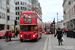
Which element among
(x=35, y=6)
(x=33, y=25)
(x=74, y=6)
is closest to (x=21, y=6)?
(x=35, y=6)

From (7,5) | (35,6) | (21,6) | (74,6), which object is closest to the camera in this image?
(74,6)

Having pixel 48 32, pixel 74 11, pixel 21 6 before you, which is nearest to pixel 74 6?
pixel 74 11

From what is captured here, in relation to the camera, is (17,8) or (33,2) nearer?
(17,8)

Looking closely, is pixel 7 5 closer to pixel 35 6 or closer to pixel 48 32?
pixel 48 32

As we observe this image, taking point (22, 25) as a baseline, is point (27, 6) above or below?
above

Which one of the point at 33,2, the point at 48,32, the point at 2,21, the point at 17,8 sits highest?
the point at 33,2

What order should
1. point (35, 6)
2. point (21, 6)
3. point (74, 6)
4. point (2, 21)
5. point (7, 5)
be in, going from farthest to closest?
point (35, 6)
point (21, 6)
point (7, 5)
point (2, 21)
point (74, 6)

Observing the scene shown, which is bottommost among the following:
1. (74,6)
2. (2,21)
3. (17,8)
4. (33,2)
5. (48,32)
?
(48,32)

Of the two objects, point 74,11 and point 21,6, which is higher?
point 21,6

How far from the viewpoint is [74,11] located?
141ft

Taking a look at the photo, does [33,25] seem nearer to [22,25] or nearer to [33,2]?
[22,25]

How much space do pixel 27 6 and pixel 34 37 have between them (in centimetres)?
7611

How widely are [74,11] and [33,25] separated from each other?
26438 millimetres

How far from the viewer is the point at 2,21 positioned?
47344mm
